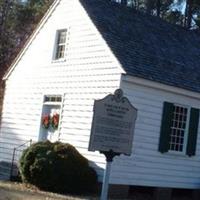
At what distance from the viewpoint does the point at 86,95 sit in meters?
20.6

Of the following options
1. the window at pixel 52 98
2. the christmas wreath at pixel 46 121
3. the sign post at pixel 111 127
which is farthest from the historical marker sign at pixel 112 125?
the christmas wreath at pixel 46 121

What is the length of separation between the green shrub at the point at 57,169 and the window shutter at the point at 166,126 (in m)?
2.48

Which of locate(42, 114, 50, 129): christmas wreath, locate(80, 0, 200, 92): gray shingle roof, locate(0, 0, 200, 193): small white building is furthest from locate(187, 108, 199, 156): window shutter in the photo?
locate(42, 114, 50, 129): christmas wreath

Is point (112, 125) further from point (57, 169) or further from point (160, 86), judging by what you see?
point (160, 86)

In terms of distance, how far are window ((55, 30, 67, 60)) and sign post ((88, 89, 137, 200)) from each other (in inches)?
423

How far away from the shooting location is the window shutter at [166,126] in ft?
66.4

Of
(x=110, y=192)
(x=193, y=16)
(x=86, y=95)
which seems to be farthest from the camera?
(x=193, y=16)

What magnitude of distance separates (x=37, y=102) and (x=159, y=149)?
5452 millimetres

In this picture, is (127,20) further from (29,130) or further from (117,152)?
(117,152)

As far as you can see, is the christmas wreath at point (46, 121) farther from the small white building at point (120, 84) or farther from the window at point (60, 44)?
the window at point (60, 44)

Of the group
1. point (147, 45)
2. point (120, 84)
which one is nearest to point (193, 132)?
point (147, 45)

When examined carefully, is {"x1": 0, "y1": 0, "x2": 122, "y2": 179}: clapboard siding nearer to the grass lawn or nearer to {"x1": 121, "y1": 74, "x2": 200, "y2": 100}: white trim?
{"x1": 121, "y1": 74, "x2": 200, "y2": 100}: white trim

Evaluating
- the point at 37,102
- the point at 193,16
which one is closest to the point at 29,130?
the point at 37,102

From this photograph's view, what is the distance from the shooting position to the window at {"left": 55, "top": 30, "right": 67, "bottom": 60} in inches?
901
